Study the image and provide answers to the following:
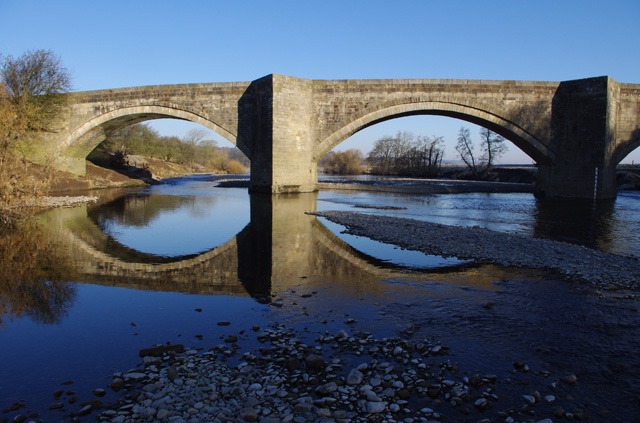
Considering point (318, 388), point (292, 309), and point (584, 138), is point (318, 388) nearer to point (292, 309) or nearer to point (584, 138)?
point (292, 309)

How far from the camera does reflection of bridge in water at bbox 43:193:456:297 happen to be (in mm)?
6035

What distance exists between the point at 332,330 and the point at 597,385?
2.38 m

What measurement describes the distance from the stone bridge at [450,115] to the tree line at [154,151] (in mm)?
15248

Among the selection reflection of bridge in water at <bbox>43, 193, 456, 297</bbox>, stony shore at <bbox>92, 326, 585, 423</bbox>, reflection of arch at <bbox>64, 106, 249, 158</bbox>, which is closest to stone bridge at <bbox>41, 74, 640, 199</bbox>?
reflection of arch at <bbox>64, 106, 249, 158</bbox>

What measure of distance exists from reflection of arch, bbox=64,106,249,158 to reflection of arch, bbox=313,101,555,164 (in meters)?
5.75

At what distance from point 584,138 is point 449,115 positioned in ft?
23.2

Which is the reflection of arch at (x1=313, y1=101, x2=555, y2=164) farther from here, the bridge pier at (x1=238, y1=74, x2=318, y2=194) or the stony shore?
the stony shore

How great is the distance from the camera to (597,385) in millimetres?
3260

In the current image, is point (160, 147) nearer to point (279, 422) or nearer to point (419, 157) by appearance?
point (419, 157)

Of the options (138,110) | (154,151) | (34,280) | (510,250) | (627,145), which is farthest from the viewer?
(154,151)

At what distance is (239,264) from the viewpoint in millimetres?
7195

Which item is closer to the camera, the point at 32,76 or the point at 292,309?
the point at 292,309

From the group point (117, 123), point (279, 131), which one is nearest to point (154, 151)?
point (117, 123)

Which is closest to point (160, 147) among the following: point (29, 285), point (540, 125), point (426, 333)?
point (540, 125)
